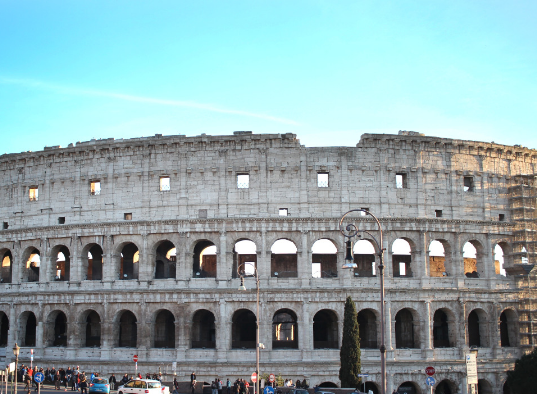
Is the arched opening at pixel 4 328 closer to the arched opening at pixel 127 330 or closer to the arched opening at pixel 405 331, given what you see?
the arched opening at pixel 127 330

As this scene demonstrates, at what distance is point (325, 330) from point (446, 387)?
978cm

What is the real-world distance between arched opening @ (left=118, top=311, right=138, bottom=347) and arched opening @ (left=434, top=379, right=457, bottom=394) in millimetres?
23253

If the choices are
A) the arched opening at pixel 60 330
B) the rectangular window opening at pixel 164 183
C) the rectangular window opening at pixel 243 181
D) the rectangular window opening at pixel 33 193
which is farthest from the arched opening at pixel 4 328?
the rectangular window opening at pixel 243 181

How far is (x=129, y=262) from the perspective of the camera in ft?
164

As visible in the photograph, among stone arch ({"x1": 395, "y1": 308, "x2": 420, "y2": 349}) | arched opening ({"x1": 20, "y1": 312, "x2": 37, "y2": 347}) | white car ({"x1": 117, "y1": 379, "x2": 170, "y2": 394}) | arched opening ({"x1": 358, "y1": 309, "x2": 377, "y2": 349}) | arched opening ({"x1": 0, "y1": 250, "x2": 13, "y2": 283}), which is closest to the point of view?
white car ({"x1": 117, "y1": 379, "x2": 170, "y2": 394})

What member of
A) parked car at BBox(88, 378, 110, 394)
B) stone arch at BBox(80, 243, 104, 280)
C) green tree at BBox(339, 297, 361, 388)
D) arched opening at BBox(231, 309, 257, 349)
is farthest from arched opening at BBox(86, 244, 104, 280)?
green tree at BBox(339, 297, 361, 388)

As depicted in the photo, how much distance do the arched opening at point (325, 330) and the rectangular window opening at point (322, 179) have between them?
31.5 feet

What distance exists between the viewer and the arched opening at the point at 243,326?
152ft

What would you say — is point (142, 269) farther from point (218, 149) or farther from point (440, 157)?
point (440, 157)

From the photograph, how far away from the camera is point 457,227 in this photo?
4522cm

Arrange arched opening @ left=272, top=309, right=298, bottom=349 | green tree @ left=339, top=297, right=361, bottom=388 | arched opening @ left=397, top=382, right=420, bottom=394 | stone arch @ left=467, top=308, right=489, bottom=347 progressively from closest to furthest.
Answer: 1. green tree @ left=339, top=297, right=361, bottom=388
2. arched opening @ left=397, top=382, right=420, bottom=394
3. arched opening @ left=272, top=309, right=298, bottom=349
4. stone arch @ left=467, top=308, right=489, bottom=347

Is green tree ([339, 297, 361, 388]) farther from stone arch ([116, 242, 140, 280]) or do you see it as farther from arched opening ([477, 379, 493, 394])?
stone arch ([116, 242, 140, 280])

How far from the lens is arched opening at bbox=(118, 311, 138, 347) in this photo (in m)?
47.5

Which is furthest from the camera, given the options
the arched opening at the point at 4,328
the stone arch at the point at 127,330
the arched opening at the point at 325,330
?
the arched opening at the point at 4,328
